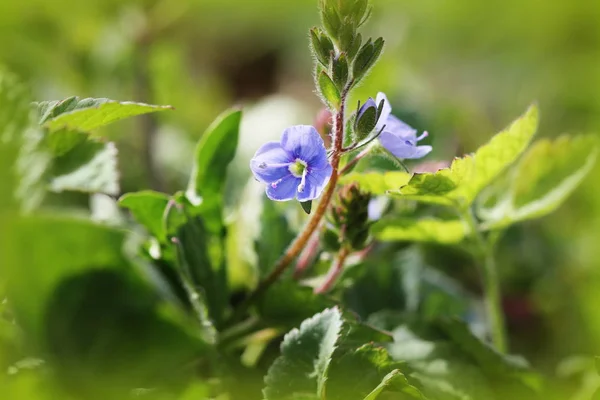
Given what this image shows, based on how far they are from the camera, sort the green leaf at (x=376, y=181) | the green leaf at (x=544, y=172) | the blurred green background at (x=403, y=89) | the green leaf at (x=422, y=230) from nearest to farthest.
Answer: the green leaf at (x=376, y=181), the green leaf at (x=422, y=230), the green leaf at (x=544, y=172), the blurred green background at (x=403, y=89)

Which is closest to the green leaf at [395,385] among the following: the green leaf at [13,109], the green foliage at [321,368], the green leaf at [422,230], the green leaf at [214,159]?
the green foliage at [321,368]

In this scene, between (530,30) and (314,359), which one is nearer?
(314,359)

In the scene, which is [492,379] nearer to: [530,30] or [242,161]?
[242,161]

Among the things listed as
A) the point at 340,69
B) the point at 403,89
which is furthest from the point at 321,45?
the point at 403,89

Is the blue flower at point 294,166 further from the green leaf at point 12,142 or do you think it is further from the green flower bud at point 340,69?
the green leaf at point 12,142

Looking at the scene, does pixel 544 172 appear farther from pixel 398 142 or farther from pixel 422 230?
pixel 398 142

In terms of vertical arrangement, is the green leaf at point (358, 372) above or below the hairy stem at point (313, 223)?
below

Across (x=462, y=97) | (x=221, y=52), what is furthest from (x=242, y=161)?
(x=221, y=52)

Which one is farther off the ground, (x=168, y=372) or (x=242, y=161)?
(x=242, y=161)
